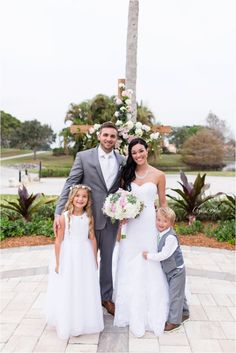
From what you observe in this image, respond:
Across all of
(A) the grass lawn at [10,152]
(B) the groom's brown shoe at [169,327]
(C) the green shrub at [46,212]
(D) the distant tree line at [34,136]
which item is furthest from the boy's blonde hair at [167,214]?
(A) the grass lawn at [10,152]

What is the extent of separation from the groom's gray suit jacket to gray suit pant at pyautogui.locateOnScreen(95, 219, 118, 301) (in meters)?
0.12

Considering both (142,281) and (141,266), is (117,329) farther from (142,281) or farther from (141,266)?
(141,266)

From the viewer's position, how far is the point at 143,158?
3.53 meters

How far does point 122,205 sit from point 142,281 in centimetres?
80

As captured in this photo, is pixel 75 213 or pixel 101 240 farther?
pixel 101 240

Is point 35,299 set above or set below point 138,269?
below

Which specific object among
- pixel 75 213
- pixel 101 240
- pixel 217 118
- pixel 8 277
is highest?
pixel 217 118

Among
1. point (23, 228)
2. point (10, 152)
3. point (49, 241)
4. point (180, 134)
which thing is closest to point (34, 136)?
point (10, 152)

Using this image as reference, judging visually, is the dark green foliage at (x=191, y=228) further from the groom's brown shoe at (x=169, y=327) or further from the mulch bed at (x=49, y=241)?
the groom's brown shoe at (x=169, y=327)

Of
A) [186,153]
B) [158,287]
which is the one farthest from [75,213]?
[186,153]

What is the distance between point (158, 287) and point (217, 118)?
3678 cm

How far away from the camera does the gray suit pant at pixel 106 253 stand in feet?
12.5

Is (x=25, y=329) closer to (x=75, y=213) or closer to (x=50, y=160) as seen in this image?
(x=75, y=213)

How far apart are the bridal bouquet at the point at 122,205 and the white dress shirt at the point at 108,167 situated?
245 millimetres
